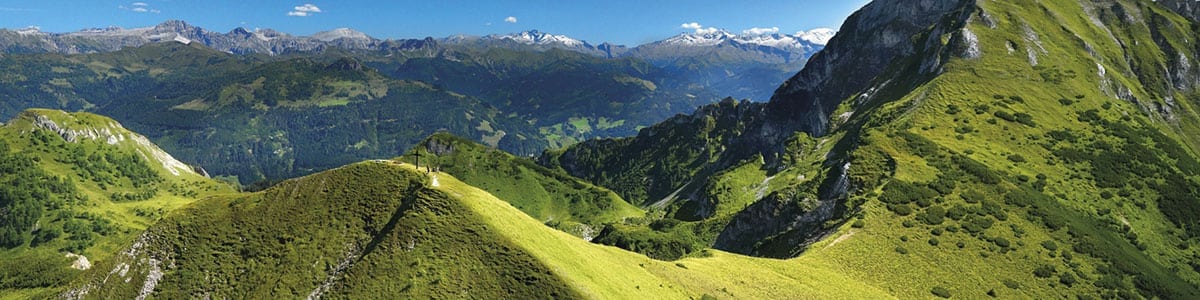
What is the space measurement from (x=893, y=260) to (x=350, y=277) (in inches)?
2784

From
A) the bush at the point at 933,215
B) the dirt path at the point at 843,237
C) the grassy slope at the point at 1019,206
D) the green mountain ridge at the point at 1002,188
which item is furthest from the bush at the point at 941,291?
the bush at the point at 933,215

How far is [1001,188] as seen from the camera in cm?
10400

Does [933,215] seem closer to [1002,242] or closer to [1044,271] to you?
[1002,242]

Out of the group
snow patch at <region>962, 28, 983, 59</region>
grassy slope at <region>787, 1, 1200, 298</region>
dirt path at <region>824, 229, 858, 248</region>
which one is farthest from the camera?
snow patch at <region>962, 28, 983, 59</region>

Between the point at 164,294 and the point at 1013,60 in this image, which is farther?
the point at 1013,60

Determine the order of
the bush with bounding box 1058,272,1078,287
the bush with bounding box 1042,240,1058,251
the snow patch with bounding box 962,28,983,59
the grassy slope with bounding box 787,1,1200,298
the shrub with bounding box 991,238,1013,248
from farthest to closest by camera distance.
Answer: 1. the snow patch with bounding box 962,28,983,59
2. the shrub with bounding box 991,238,1013,248
3. the bush with bounding box 1042,240,1058,251
4. the grassy slope with bounding box 787,1,1200,298
5. the bush with bounding box 1058,272,1078,287

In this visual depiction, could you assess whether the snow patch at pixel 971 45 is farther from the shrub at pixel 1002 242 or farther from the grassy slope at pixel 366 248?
the grassy slope at pixel 366 248

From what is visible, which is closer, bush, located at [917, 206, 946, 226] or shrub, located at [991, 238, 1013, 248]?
shrub, located at [991, 238, 1013, 248]

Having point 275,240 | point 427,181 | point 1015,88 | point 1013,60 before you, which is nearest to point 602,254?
point 427,181

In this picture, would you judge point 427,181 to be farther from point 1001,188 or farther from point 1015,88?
point 1015,88

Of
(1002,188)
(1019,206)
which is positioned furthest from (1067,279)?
(1002,188)

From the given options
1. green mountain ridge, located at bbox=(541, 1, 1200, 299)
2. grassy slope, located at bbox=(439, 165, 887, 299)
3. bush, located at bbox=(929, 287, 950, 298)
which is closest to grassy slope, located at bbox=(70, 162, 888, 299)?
grassy slope, located at bbox=(439, 165, 887, 299)

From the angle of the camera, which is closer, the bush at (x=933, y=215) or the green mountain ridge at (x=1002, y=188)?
the green mountain ridge at (x=1002, y=188)

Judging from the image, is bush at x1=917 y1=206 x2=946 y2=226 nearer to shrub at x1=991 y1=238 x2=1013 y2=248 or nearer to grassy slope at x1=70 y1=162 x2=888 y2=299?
shrub at x1=991 y1=238 x2=1013 y2=248
